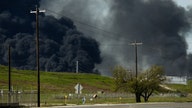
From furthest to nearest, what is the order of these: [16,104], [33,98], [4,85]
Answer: [4,85] → [33,98] → [16,104]

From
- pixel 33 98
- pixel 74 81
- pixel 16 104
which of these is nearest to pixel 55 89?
pixel 74 81

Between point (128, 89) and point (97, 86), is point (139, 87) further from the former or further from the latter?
point (97, 86)

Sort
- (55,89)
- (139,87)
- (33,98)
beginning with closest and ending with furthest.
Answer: (33,98) < (139,87) < (55,89)

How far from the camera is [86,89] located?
6786 inches

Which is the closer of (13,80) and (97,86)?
(13,80)

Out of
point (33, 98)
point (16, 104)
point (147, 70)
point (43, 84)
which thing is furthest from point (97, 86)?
point (16, 104)

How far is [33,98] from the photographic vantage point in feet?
272

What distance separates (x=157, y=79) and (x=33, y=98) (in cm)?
2831

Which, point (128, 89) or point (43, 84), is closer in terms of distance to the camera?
point (128, 89)

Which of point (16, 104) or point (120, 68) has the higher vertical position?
point (120, 68)

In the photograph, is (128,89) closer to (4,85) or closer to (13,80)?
(4,85)

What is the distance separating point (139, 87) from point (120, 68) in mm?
5621

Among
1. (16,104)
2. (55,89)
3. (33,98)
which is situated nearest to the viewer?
(16,104)

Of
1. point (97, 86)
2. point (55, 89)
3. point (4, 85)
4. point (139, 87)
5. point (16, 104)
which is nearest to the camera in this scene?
point (16, 104)
